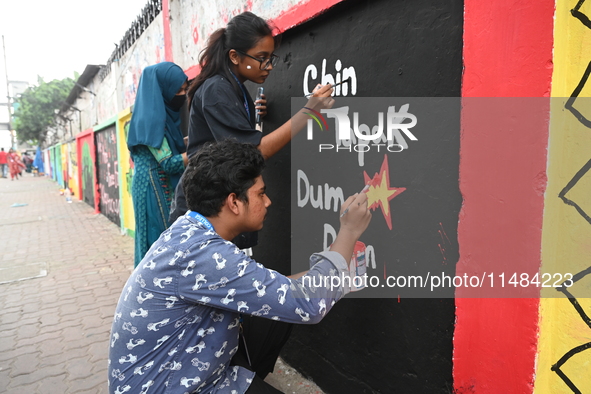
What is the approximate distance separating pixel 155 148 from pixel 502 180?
6.51 feet

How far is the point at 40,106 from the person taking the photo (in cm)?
2859

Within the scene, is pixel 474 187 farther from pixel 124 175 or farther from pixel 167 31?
pixel 124 175

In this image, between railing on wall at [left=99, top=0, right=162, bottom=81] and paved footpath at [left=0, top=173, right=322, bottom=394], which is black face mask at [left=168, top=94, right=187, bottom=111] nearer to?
paved footpath at [left=0, top=173, right=322, bottom=394]

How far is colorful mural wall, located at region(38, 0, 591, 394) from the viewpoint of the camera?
1240 millimetres

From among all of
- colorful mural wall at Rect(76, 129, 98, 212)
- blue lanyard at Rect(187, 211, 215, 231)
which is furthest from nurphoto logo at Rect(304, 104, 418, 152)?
colorful mural wall at Rect(76, 129, 98, 212)

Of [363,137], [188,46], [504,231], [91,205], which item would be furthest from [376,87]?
[91,205]

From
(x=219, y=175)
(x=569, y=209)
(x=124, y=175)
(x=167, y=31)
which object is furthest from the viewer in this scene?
(x=124, y=175)

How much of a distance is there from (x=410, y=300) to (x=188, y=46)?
12.8ft

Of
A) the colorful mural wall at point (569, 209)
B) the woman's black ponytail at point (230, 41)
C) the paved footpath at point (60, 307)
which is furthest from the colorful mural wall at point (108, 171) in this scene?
the colorful mural wall at point (569, 209)

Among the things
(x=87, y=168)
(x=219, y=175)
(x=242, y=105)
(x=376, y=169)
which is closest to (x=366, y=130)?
(x=376, y=169)

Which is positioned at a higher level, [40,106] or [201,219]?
[40,106]

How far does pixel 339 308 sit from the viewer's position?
2256 millimetres

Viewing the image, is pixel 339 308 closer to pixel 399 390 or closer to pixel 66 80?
pixel 399 390

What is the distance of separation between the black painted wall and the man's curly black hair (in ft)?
2.52
